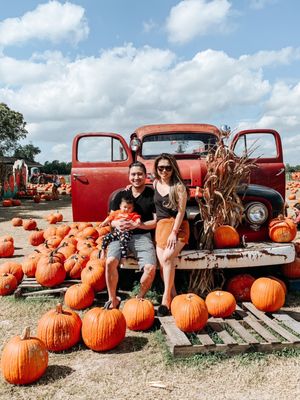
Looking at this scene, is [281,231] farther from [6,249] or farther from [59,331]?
[6,249]

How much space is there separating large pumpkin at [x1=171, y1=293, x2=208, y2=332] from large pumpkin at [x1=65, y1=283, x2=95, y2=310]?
1182 millimetres

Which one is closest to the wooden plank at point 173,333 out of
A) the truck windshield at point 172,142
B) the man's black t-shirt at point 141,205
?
the man's black t-shirt at point 141,205

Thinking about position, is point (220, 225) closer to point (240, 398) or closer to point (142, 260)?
point (142, 260)

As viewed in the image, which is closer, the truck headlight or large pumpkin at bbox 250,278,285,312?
large pumpkin at bbox 250,278,285,312

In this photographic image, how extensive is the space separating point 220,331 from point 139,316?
76 cm

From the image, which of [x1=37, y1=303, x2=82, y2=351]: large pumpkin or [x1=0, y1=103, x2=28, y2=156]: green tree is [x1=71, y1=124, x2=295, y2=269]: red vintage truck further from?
[x1=0, y1=103, x2=28, y2=156]: green tree

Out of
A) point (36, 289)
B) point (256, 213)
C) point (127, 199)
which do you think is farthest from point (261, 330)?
point (36, 289)

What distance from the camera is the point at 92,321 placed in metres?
3.43

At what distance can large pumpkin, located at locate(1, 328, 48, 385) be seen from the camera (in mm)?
2854

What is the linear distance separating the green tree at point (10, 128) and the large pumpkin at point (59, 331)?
141 feet

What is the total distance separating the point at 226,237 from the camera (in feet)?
13.8

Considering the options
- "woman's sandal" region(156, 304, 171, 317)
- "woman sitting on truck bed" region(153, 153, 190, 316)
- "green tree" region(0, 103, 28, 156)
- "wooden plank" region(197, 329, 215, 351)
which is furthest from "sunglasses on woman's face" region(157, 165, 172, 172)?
"green tree" region(0, 103, 28, 156)

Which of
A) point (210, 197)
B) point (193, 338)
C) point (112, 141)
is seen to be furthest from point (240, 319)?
point (112, 141)

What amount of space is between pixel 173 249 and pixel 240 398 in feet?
5.12
